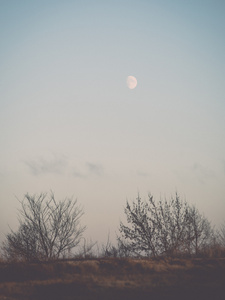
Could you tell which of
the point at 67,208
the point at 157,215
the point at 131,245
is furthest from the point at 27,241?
the point at 157,215

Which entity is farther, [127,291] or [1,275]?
[1,275]

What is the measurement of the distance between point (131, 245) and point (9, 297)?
9026 mm

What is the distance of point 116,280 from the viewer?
6.75m

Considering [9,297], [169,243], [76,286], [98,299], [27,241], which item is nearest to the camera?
[98,299]

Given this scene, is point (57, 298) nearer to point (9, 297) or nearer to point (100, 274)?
point (9, 297)

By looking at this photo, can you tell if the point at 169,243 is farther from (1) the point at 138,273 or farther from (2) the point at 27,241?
(2) the point at 27,241

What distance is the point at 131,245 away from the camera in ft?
44.5

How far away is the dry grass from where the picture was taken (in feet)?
18.0

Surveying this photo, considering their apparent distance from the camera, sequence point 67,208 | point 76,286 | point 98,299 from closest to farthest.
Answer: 1. point 98,299
2. point 76,286
3. point 67,208

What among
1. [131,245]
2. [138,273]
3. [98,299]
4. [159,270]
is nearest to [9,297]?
[98,299]

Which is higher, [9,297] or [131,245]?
[131,245]

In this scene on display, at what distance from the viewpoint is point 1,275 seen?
26.9 ft

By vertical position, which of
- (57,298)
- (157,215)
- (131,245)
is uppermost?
(157,215)

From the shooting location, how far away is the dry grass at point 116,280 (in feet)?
18.0
